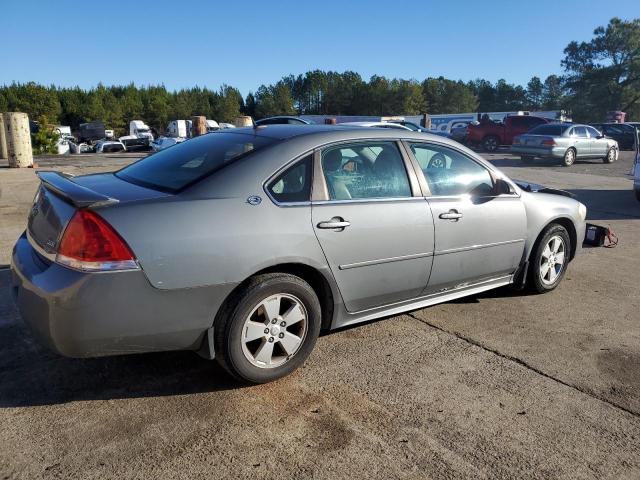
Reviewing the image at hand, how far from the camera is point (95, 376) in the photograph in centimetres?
327

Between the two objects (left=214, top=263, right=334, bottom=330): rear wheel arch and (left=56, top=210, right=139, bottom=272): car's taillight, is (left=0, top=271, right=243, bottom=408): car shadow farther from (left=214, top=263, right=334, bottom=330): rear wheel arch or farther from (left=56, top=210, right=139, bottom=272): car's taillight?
(left=56, top=210, right=139, bottom=272): car's taillight

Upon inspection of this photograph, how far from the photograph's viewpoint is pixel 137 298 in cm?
273

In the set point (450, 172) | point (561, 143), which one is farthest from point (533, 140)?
→ point (450, 172)

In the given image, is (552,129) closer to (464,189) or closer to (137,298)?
(464,189)

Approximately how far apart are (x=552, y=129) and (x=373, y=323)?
1806 centimetres

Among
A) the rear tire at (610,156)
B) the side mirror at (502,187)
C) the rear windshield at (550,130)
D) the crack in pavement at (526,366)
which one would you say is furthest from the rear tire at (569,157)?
the crack in pavement at (526,366)

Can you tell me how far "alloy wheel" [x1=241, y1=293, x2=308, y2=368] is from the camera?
3098mm

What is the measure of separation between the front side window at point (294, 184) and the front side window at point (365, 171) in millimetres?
139

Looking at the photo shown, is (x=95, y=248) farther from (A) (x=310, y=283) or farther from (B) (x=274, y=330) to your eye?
(A) (x=310, y=283)

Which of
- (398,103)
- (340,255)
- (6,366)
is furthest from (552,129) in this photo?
(398,103)

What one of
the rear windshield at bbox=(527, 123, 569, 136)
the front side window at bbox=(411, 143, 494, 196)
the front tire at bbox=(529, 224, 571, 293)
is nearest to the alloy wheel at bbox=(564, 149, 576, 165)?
the rear windshield at bbox=(527, 123, 569, 136)

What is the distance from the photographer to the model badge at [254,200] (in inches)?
121

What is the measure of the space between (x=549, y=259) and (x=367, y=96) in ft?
288

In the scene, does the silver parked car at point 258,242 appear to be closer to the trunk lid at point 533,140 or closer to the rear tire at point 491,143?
the trunk lid at point 533,140
